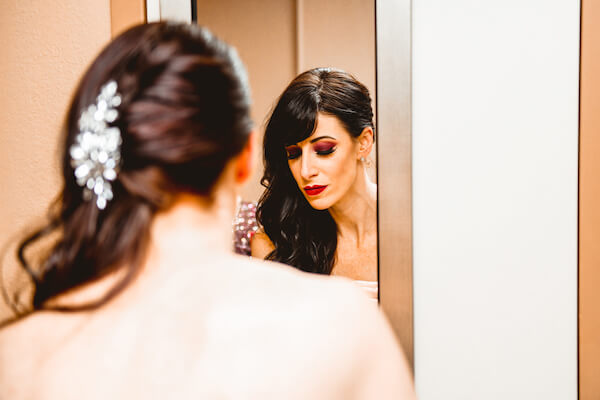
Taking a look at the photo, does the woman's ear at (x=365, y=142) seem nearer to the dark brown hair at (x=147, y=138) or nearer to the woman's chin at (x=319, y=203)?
the woman's chin at (x=319, y=203)


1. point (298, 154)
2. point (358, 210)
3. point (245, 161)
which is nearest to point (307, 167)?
point (298, 154)

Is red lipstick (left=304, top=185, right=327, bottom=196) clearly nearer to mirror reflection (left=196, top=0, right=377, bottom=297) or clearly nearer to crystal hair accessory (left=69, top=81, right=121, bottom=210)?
mirror reflection (left=196, top=0, right=377, bottom=297)

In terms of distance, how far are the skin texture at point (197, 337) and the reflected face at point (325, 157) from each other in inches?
16.6

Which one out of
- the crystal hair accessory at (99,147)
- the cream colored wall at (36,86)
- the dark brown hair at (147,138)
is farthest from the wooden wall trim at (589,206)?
the cream colored wall at (36,86)

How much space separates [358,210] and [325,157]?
126 millimetres

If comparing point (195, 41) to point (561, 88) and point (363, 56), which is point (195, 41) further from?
point (561, 88)

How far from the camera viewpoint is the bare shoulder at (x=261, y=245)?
0.93 metres

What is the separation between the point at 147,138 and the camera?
0.46 m

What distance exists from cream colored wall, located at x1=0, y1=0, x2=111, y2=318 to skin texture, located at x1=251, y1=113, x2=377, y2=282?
1.63 feet

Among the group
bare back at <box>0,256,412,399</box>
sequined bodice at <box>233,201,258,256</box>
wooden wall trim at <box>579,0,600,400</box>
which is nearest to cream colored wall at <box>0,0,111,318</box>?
sequined bodice at <box>233,201,258,256</box>

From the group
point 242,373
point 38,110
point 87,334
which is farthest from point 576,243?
point 38,110

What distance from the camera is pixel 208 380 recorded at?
17.4 inches

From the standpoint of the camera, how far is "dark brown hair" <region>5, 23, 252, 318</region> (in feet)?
1.51

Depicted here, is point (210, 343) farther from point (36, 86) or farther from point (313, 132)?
point (36, 86)
